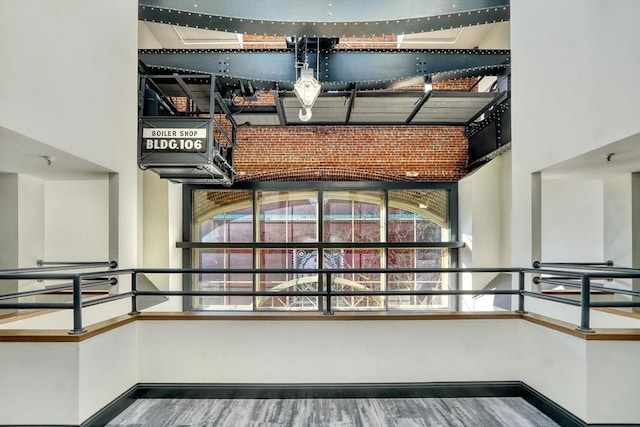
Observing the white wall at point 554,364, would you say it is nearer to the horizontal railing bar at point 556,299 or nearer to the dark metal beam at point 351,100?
the horizontal railing bar at point 556,299

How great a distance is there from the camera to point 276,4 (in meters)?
3.26

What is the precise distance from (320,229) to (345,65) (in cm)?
303

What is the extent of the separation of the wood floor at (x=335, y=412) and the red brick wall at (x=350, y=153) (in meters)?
4.05

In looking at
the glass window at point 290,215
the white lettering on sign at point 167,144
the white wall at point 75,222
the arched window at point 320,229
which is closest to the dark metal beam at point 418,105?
the arched window at point 320,229

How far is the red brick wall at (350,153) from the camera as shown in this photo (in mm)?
6203

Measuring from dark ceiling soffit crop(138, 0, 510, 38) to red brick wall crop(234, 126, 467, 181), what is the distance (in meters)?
2.84

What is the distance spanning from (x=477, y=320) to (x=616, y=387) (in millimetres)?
949

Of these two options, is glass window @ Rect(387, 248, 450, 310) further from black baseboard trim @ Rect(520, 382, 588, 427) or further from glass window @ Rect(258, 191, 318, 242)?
black baseboard trim @ Rect(520, 382, 588, 427)

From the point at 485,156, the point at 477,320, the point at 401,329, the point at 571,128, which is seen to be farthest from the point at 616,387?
the point at 485,156

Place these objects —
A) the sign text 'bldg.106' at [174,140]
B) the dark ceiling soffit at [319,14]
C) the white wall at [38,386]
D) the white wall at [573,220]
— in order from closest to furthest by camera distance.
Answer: the white wall at [38,386] < the dark ceiling soffit at [319,14] < the sign text 'bldg.106' at [174,140] < the white wall at [573,220]

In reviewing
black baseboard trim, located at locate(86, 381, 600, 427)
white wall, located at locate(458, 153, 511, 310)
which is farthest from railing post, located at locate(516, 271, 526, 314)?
white wall, located at locate(458, 153, 511, 310)

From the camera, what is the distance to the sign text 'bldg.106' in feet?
13.4

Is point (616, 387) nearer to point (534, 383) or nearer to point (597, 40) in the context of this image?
point (534, 383)

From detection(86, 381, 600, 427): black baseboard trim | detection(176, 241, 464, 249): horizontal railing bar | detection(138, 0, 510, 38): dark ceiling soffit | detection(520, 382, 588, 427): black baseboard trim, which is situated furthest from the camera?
detection(176, 241, 464, 249): horizontal railing bar
